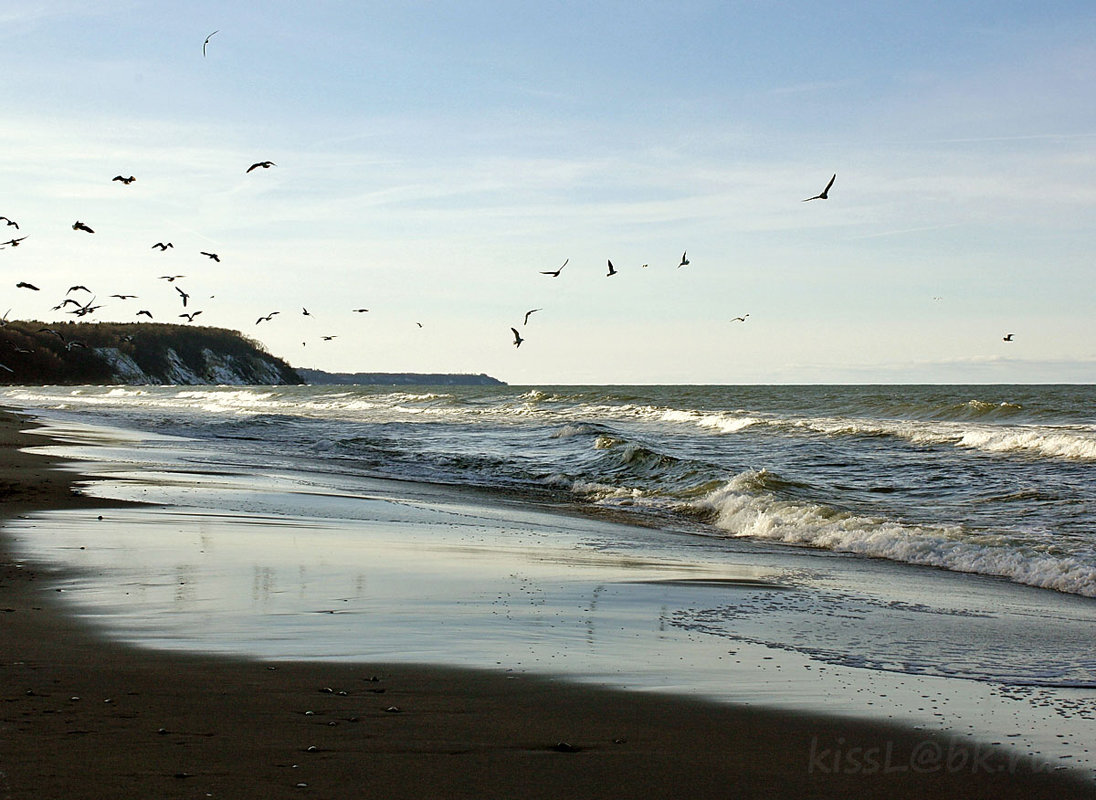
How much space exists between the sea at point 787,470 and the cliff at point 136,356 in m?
74.7

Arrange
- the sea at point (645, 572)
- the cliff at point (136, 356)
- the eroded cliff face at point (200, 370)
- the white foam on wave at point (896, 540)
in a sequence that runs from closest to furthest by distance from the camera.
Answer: the sea at point (645, 572) → the white foam on wave at point (896, 540) → the cliff at point (136, 356) → the eroded cliff face at point (200, 370)

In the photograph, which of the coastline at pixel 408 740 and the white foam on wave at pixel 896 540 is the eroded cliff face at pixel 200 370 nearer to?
the white foam on wave at pixel 896 540

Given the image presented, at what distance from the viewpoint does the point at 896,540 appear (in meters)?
11.7

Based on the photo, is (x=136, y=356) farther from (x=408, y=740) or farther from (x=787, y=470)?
(x=408, y=740)

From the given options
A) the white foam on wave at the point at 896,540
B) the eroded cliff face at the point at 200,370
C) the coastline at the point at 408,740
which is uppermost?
the eroded cliff face at the point at 200,370

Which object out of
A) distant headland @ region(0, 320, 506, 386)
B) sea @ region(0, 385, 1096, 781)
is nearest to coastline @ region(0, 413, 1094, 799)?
sea @ region(0, 385, 1096, 781)

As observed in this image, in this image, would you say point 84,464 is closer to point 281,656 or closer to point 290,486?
point 290,486

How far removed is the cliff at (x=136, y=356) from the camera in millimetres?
105750

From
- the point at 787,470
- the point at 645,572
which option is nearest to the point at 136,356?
the point at 787,470

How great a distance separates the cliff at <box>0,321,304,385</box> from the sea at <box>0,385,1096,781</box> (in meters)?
90.4

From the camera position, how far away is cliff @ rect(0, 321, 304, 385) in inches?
4163

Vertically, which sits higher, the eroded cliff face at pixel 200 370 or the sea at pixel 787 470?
the eroded cliff face at pixel 200 370

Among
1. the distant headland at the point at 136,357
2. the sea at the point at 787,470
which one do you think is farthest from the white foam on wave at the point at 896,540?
the distant headland at the point at 136,357

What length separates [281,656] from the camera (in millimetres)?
5172
